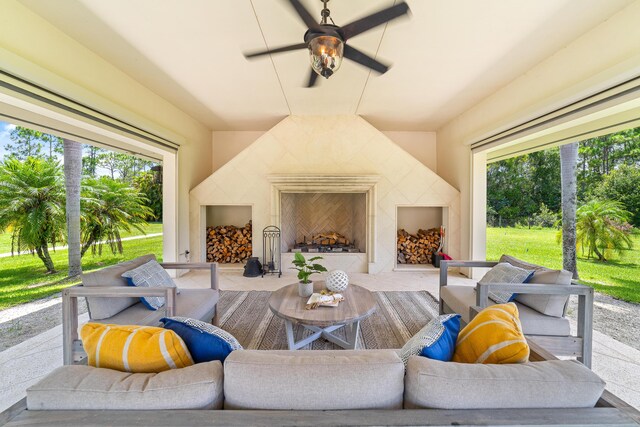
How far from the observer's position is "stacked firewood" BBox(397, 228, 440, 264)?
15.4 ft

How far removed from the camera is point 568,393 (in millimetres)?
721

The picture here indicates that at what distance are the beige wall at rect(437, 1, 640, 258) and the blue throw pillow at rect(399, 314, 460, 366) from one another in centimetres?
228

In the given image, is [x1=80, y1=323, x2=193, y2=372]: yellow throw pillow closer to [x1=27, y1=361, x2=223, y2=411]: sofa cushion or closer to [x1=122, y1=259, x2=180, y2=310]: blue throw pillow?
[x1=27, y1=361, x2=223, y2=411]: sofa cushion

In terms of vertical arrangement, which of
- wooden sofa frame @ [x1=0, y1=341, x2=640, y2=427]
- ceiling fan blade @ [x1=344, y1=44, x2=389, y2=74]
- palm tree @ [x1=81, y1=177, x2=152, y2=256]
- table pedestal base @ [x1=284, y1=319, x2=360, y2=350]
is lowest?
table pedestal base @ [x1=284, y1=319, x2=360, y2=350]

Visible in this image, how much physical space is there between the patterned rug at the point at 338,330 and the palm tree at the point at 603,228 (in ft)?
10.2

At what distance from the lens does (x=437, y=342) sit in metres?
0.93

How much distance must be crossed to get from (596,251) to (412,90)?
13.1 feet

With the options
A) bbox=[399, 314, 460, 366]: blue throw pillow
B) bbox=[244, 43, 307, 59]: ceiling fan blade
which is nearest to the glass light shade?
bbox=[244, 43, 307, 59]: ceiling fan blade

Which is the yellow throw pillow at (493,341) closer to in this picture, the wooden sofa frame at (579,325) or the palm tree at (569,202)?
the wooden sofa frame at (579,325)

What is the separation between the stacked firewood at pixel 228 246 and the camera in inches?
185

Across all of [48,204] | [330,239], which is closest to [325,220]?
[330,239]

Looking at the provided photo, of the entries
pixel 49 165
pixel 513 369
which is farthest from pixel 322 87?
pixel 49 165

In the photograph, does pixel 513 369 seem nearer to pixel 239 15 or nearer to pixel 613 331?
pixel 239 15

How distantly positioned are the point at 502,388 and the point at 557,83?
289 cm
